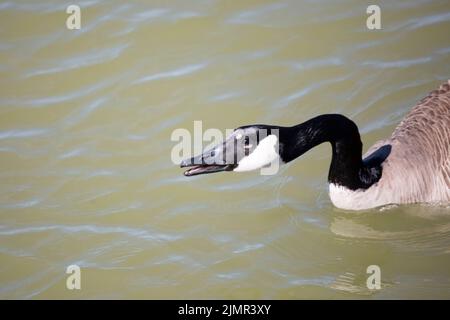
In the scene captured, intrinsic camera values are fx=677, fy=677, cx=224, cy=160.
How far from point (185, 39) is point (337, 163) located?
404 centimetres

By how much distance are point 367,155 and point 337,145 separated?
1.07 metres

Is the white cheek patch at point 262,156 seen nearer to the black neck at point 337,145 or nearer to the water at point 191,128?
the black neck at point 337,145

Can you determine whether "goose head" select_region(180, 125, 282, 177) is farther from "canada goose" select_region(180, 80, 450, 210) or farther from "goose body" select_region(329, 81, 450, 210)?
"goose body" select_region(329, 81, 450, 210)

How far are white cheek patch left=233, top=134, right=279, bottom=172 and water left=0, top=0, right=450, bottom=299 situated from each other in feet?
3.26

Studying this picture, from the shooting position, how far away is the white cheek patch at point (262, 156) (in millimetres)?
6695

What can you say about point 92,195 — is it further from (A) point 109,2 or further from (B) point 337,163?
(A) point 109,2

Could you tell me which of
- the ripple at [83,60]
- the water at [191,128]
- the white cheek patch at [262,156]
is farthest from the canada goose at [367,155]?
the ripple at [83,60]

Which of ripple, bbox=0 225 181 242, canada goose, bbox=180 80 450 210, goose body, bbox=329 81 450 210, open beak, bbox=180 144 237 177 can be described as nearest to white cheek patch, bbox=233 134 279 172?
canada goose, bbox=180 80 450 210

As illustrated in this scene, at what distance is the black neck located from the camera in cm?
687

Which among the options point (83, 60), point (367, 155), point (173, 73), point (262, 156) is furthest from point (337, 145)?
point (83, 60)

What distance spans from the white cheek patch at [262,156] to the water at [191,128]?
0.99 m
